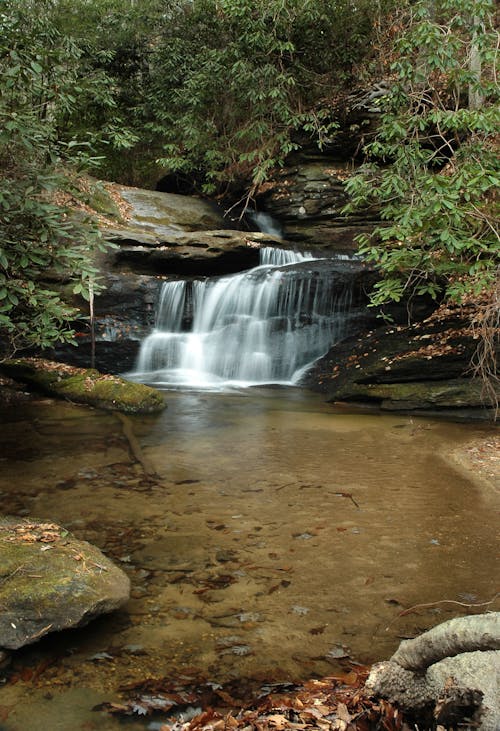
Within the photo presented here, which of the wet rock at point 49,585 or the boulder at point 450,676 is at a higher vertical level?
the boulder at point 450,676

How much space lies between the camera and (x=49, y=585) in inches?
129

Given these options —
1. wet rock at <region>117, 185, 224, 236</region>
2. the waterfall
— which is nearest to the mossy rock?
the waterfall

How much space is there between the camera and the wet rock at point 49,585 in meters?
3.07

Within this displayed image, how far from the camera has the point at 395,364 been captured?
10.3 metres

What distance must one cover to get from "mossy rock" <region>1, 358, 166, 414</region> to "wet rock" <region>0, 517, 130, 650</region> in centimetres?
517

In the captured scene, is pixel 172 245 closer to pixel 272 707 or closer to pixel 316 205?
pixel 316 205

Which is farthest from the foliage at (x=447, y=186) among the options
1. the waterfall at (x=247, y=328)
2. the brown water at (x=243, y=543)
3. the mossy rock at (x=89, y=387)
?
the mossy rock at (x=89, y=387)

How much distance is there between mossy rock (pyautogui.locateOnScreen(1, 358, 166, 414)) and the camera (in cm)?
905

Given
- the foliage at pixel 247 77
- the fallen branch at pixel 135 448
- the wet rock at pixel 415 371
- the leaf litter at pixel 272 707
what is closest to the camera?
the leaf litter at pixel 272 707

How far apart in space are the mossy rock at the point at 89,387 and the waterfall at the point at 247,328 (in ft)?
7.82

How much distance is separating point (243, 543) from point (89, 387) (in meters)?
5.71

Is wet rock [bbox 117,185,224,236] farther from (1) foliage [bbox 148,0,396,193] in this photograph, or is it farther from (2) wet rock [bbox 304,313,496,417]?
(2) wet rock [bbox 304,313,496,417]

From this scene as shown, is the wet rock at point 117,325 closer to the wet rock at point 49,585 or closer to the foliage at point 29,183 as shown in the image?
the foliage at point 29,183

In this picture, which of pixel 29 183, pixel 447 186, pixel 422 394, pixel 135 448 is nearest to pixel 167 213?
pixel 422 394
